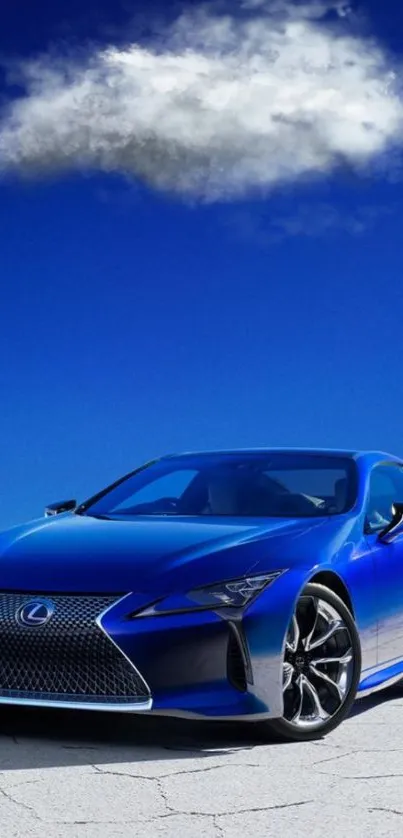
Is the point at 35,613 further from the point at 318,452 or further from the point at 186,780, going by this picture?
the point at 318,452

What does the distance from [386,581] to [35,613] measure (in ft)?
6.75

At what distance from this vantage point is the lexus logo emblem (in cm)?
552

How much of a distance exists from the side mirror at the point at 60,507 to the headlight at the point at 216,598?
1.98 m

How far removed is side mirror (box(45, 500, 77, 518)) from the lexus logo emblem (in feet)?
5.60

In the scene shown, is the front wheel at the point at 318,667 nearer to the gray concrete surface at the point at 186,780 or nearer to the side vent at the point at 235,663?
the gray concrete surface at the point at 186,780

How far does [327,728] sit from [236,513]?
151cm

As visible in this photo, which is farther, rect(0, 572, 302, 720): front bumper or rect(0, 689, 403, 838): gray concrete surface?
rect(0, 572, 302, 720): front bumper

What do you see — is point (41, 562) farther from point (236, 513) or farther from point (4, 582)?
point (236, 513)

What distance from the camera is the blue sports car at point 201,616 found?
5.42m

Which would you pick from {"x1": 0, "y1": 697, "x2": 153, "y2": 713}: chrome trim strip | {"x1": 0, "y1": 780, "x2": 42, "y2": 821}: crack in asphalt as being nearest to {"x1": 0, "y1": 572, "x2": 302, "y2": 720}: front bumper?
{"x1": 0, "y1": 697, "x2": 153, "y2": 713}: chrome trim strip

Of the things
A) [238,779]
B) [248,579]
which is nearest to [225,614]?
[248,579]

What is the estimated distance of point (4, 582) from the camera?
18.9 feet

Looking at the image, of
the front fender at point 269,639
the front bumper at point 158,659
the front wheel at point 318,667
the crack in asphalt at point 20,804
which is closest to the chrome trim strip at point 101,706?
the front bumper at point 158,659

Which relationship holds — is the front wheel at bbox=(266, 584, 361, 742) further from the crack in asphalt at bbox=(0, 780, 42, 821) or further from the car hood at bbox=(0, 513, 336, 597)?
the crack in asphalt at bbox=(0, 780, 42, 821)
